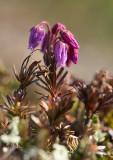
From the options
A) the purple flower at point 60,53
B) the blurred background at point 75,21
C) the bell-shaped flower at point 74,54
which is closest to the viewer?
the purple flower at point 60,53

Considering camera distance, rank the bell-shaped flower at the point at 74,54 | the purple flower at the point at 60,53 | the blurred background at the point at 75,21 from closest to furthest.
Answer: the purple flower at the point at 60,53
the bell-shaped flower at the point at 74,54
the blurred background at the point at 75,21

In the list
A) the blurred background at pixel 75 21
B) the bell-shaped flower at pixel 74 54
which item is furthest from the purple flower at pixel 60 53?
the blurred background at pixel 75 21

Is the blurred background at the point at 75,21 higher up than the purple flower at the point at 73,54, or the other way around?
the blurred background at the point at 75,21

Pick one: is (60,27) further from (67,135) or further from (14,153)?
(14,153)

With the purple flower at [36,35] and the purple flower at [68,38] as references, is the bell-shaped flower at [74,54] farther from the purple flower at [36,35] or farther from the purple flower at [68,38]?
the purple flower at [36,35]

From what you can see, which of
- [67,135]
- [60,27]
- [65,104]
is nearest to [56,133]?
[67,135]

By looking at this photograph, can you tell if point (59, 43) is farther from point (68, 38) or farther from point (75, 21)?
point (75, 21)

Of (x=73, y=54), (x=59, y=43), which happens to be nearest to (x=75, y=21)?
(x=73, y=54)

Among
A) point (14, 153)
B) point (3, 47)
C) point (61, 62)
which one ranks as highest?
point (3, 47)
